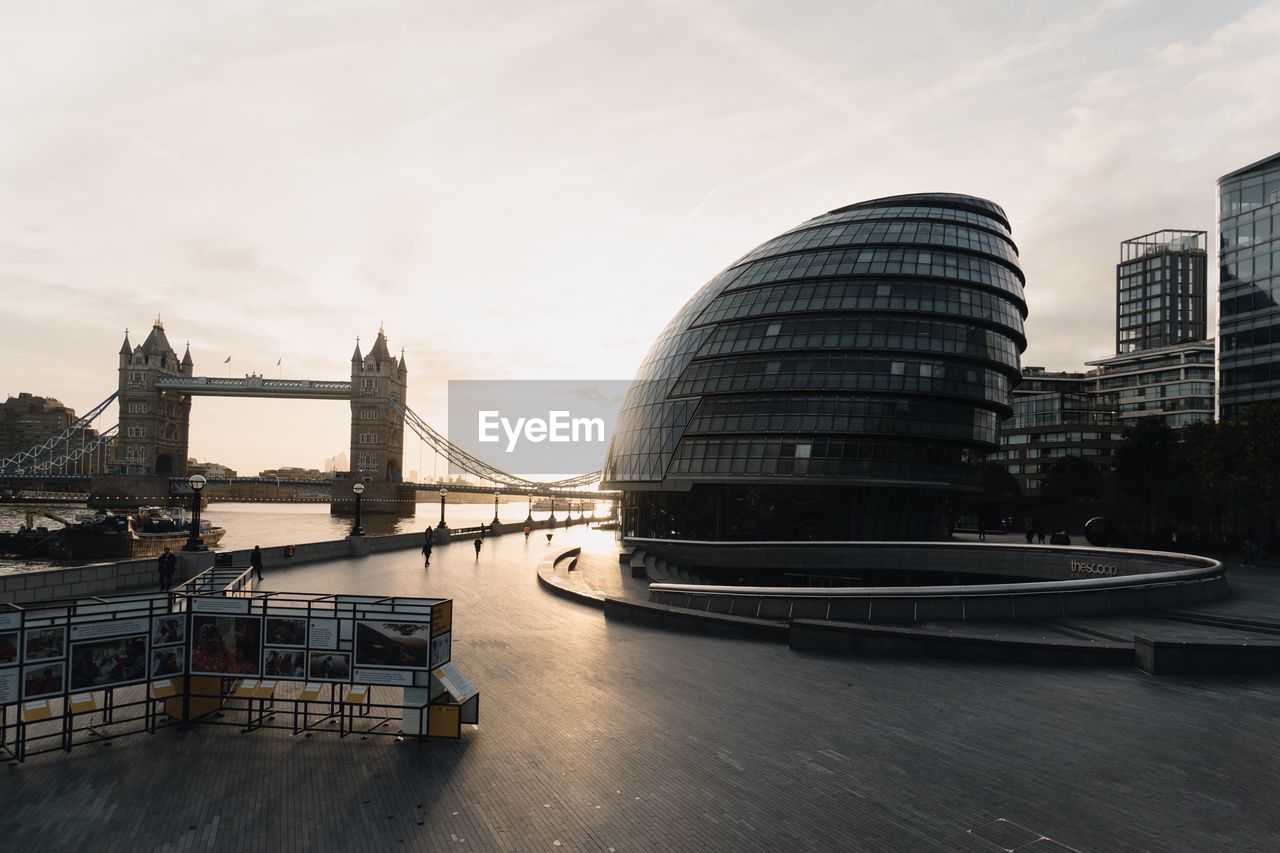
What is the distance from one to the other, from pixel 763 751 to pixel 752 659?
6546 mm

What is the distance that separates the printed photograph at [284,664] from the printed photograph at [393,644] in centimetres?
95

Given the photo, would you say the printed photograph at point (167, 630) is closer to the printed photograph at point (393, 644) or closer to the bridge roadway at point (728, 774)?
the bridge roadway at point (728, 774)

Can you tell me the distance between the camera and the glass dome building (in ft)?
171

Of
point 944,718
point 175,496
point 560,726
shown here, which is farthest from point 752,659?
point 175,496

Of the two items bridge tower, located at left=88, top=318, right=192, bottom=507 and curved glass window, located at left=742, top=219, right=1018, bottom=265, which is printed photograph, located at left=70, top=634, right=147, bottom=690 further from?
bridge tower, located at left=88, top=318, right=192, bottom=507

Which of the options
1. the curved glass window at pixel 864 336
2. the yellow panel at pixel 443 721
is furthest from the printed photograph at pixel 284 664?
the curved glass window at pixel 864 336

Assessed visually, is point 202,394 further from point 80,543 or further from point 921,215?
point 921,215

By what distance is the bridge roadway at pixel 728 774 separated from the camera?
9.05 metres

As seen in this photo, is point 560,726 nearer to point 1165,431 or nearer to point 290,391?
point 1165,431

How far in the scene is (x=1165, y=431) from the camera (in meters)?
57.5

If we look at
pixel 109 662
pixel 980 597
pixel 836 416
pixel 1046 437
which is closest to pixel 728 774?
pixel 109 662

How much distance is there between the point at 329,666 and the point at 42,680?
401 centimetres

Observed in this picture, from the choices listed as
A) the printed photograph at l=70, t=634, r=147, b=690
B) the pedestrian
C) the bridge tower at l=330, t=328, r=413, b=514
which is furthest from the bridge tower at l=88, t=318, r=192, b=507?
the printed photograph at l=70, t=634, r=147, b=690

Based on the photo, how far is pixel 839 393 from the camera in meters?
52.7
